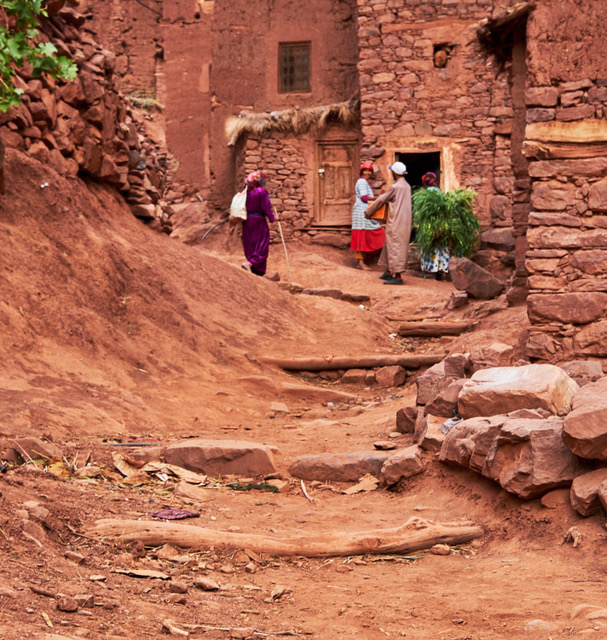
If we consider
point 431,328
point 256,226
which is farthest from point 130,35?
point 431,328

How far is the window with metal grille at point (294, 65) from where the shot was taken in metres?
17.0

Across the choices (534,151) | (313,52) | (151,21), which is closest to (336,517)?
(534,151)

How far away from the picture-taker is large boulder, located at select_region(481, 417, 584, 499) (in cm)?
355

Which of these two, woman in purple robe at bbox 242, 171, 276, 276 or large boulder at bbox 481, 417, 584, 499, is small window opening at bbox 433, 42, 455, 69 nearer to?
woman in purple robe at bbox 242, 171, 276, 276

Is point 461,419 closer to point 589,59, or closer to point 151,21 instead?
point 589,59

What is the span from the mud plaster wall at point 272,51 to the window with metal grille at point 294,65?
16 cm

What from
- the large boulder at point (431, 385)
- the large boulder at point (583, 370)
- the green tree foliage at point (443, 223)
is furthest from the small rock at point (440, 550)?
the green tree foliage at point (443, 223)

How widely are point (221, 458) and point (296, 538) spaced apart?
1.42m

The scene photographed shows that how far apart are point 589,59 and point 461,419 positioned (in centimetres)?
328

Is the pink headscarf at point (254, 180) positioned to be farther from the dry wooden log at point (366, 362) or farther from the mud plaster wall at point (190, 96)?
the mud plaster wall at point (190, 96)

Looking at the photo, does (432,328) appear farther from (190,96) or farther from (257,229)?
(190,96)

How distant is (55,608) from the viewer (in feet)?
7.64

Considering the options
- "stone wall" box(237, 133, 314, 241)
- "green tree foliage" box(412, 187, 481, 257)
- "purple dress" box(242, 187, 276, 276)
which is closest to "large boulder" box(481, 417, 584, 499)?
"purple dress" box(242, 187, 276, 276)

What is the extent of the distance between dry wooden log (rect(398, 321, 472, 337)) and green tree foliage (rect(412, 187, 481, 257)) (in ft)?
11.5
